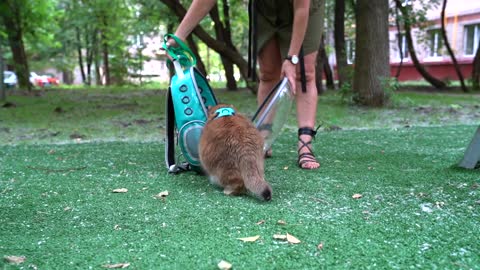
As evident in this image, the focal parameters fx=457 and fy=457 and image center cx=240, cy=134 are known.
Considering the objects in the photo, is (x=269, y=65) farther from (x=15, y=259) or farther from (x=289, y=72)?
(x=15, y=259)

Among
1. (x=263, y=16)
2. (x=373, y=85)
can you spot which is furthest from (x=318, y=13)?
(x=373, y=85)

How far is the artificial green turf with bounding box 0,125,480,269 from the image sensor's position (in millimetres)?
1758

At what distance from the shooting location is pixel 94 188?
283cm

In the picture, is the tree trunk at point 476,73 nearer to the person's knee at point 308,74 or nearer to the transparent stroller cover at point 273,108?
the person's knee at point 308,74

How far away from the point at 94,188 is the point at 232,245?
1.31 metres

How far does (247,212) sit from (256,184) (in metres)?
0.21

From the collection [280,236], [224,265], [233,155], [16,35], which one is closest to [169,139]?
[233,155]

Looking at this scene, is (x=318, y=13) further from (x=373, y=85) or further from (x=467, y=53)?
(x=467, y=53)

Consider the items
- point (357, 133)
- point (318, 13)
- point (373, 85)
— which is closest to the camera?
point (318, 13)

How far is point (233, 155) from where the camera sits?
8.30 feet

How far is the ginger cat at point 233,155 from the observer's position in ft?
8.04

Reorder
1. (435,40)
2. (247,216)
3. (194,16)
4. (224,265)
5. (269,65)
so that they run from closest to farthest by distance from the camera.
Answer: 1. (224,265)
2. (247,216)
3. (194,16)
4. (269,65)
5. (435,40)

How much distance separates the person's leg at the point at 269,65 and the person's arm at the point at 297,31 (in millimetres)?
397

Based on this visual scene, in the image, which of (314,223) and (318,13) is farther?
(318,13)
